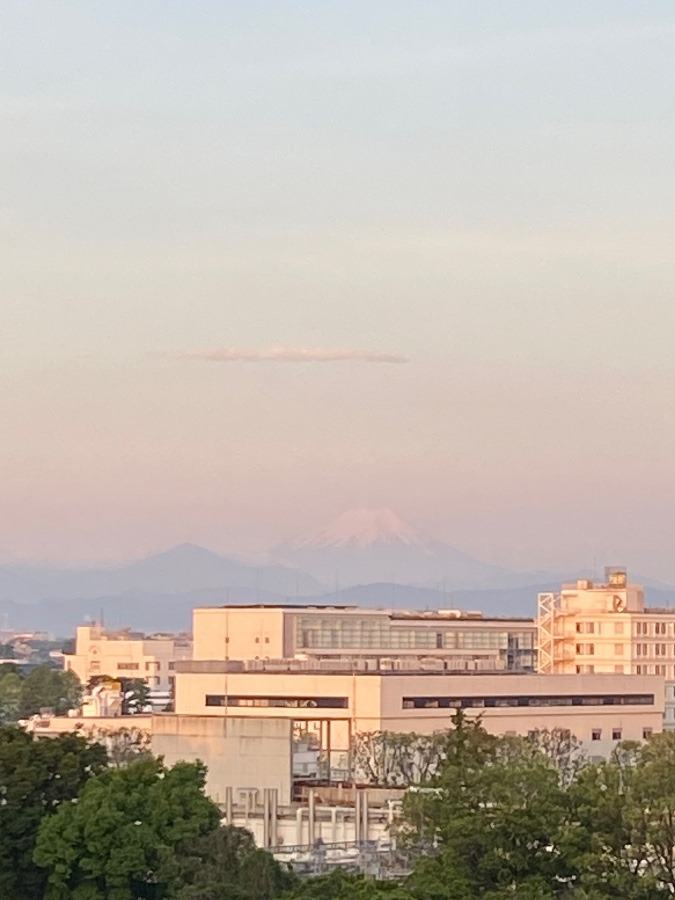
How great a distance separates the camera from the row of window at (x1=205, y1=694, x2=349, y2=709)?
120 m

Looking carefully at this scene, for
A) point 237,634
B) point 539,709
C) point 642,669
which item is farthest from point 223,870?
point 642,669

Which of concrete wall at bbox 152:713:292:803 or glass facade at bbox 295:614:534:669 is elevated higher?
glass facade at bbox 295:614:534:669

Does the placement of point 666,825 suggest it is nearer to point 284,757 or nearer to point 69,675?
point 284,757

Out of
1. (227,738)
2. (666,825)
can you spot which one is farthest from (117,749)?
(666,825)

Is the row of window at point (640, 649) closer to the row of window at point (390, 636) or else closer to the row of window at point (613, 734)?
the row of window at point (390, 636)

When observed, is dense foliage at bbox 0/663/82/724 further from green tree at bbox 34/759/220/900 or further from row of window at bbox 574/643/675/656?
green tree at bbox 34/759/220/900

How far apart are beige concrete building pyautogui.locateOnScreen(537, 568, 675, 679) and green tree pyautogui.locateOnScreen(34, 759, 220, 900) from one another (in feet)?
311

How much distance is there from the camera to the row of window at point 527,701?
122m

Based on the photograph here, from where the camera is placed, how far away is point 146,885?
54875 millimetres

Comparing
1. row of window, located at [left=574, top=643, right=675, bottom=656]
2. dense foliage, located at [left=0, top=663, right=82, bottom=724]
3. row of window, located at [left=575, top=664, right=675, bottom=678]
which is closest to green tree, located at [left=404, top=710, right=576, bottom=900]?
row of window, located at [left=575, top=664, right=675, bottom=678]

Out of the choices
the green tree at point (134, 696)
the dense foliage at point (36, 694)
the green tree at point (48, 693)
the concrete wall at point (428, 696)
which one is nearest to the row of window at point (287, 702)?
the concrete wall at point (428, 696)

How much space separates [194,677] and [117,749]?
16385mm

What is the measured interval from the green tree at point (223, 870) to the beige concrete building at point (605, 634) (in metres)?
96.5

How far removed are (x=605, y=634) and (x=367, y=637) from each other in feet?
62.6
